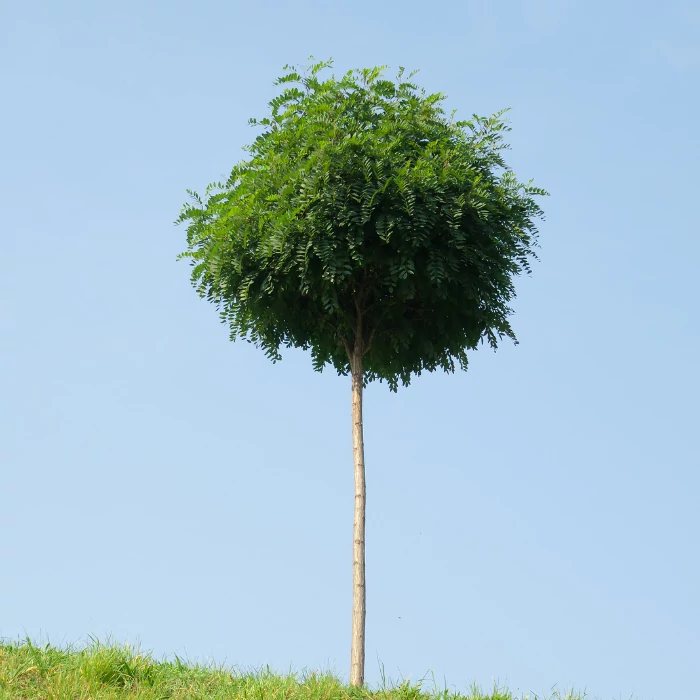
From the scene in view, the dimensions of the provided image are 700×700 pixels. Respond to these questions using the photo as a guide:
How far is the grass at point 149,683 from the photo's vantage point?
9898 mm

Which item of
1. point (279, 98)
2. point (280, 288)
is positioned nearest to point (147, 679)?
point (280, 288)

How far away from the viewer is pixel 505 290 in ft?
41.7

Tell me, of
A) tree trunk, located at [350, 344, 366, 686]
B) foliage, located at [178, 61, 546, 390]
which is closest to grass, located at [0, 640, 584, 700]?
tree trunk, located at [350, 344, 366, 686]

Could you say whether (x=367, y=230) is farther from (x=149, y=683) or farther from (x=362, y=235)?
(x=149, y=683)

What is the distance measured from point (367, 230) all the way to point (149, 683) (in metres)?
7.04

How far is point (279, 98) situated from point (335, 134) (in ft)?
4.53

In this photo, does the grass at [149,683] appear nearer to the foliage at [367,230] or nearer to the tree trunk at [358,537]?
the tree trunk at [358,537]

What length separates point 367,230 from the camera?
11.6 metres

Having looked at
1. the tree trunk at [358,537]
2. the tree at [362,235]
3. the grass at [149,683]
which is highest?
the tree at [362,235]

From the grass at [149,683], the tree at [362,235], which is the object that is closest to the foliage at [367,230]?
the tree at [362,235]

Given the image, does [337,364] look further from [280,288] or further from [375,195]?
[375,195]

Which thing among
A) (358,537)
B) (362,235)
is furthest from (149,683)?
(362,235)

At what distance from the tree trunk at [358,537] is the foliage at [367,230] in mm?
477

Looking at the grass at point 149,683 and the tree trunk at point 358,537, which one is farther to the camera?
the tree trunk at point 358,537
